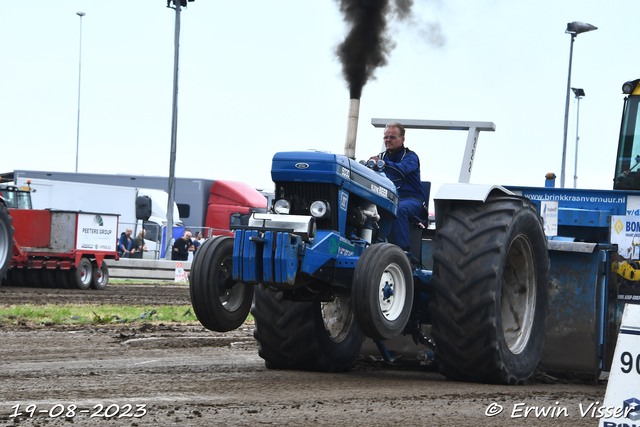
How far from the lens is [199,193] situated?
101 feet

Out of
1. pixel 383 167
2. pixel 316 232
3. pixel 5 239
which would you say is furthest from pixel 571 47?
pixel 316 232

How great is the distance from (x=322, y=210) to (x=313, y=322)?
1052 mm

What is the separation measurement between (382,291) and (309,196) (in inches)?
34.5

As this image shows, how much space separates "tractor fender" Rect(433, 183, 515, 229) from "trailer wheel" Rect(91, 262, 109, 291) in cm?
1455

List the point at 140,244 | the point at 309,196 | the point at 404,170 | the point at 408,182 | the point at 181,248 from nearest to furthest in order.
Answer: the point at 309,196 → the point at 404,170 → the point at 408,182 → the point at 181,248 → the point at 140,244

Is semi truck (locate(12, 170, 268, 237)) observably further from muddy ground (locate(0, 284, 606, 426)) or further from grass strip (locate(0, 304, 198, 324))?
muddy ground (locate(0, 284, 606, 426))

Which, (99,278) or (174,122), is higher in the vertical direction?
(174,122)

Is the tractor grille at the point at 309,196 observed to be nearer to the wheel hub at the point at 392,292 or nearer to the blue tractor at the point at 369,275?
the blue tractor at the point at 369,275

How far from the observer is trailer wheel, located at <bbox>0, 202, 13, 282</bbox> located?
15.8 metres

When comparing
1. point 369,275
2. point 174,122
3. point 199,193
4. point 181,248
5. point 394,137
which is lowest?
A: point 181,248

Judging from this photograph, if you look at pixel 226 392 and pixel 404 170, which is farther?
pixel 404 170

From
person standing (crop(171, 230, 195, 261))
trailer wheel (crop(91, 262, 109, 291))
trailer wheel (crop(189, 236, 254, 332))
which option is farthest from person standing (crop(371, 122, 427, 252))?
person standing (crop(171, 230, 195, 261))

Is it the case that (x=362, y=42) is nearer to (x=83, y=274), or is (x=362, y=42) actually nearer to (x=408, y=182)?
(x=408, y=182)

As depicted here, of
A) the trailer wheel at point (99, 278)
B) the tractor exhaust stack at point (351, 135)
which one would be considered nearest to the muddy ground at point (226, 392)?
the tractor exhaust stack at point (351, 135)
